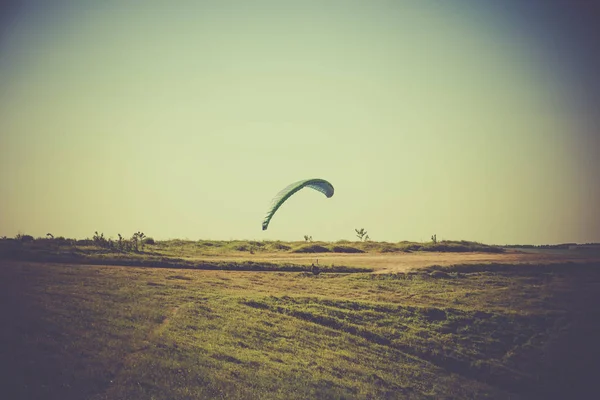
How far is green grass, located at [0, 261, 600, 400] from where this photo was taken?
15266 mm

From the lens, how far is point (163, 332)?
18.4 meters

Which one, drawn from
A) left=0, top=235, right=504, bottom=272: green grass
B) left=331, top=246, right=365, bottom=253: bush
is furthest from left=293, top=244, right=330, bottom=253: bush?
left=331, top=246, right=365, bottom=253: bush

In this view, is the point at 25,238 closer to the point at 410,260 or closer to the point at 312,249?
the point at 312,249

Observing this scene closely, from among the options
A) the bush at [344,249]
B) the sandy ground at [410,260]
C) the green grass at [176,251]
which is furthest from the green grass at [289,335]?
the bush at [344,249]

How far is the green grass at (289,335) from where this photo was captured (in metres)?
15.3

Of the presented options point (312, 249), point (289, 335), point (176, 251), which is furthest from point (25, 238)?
point (289, 335)

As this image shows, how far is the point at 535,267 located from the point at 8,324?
31.8 m

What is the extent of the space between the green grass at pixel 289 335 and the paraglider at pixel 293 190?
6.10 meters

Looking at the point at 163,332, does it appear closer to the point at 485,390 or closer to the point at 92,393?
the point at 92,393

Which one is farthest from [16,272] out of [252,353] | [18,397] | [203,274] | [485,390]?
[485,390]

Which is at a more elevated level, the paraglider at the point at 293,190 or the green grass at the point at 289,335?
the paraglider at the point at 293,190

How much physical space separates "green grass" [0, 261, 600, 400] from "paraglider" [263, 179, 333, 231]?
6101 millimetres

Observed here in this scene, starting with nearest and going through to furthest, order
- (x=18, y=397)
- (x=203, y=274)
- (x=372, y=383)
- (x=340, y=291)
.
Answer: (x=18, y=397) → (x=372, y=383) → (x=340, y=291) → (x=203, y=274)

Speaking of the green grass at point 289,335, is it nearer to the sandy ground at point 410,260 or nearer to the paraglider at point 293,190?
the sandy ground at point 410,260
